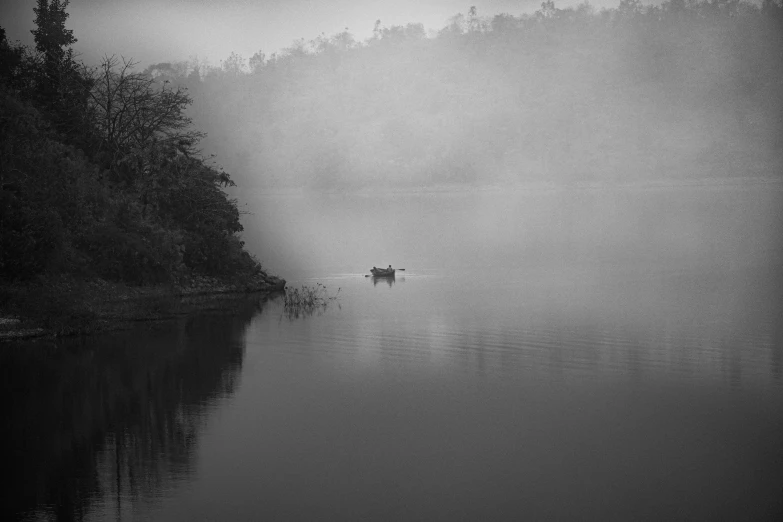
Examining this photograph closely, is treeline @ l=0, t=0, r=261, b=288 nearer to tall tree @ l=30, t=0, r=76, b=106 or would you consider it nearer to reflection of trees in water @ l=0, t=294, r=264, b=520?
tall tree @ l=30, t=0, r=76, b=106

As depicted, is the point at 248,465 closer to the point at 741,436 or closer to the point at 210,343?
the point at 741,436

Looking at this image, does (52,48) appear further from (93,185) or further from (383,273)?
(383,273)

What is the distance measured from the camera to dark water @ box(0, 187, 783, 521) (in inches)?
619

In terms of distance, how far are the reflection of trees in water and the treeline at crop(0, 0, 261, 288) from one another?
7292 millimetres

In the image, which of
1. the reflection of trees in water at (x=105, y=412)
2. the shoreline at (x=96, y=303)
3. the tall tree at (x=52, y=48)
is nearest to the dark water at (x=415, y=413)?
the reflection of trees in water at (x=105, y=412)

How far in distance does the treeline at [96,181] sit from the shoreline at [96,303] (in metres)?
0.78

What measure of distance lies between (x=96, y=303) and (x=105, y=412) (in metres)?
16.8

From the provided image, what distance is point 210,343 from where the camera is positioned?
32094mm

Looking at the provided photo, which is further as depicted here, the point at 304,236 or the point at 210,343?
the point at 304,236

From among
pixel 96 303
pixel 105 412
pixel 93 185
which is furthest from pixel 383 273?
pixel 105 412

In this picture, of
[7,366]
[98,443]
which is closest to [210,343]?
[7,366]

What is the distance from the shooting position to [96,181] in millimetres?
45125

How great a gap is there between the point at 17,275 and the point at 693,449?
85.4 ft

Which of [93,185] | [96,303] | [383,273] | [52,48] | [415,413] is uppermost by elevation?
[52,48]
